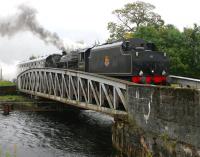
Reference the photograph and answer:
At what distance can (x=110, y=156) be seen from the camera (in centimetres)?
1866

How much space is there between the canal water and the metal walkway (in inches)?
96.0

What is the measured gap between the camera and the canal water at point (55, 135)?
65.7ft

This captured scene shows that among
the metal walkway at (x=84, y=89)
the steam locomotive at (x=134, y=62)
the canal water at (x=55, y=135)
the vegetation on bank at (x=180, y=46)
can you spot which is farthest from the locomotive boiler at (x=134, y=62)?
the vegetation on bank at (x=180, y=46)

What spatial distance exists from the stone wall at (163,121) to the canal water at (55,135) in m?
3.63

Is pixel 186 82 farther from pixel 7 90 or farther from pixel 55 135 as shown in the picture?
pixel 7 90

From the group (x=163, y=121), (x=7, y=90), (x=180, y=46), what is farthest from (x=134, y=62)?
(x=7, y=90)

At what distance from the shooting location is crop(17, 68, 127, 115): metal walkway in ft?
62.2

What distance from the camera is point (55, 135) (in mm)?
Answer: 25266

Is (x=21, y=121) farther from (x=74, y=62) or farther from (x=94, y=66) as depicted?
(x=94, y=66)

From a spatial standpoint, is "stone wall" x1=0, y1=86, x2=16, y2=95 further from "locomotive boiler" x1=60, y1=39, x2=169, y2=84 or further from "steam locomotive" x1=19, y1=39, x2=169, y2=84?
"locomotive boiler" x1=60, y1=39, x2=169, y2=84

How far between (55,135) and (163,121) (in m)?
12.9

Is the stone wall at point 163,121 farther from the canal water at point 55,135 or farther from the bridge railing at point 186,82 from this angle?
the bridge railing at point 186,82

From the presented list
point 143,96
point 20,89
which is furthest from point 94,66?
point 20,89

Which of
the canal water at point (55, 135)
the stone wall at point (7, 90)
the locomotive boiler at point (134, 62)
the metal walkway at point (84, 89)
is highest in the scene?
the locomotive boiler at point (134, 62)
